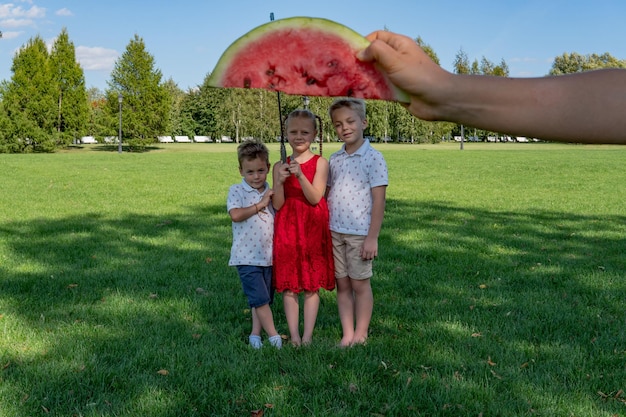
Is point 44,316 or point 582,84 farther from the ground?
point 582,84

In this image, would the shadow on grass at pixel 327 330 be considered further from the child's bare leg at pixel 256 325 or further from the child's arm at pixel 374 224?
the child's arm at pixel 374 224

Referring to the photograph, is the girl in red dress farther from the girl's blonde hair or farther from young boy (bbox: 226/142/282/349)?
young boy (bbox: 226/142/282/349)

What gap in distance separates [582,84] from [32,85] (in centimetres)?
5426

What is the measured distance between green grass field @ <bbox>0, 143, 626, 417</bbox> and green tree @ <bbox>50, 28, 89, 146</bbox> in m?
45.5

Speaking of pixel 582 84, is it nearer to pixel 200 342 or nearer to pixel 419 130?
pixel 200 342

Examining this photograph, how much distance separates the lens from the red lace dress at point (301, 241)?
14.7ft

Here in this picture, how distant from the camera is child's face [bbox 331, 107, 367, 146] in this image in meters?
4.39

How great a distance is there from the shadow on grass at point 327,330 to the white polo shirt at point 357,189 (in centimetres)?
88

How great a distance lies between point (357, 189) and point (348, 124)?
0.49 meters

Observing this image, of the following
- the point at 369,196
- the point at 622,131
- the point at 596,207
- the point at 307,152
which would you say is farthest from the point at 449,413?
the point at 596,207

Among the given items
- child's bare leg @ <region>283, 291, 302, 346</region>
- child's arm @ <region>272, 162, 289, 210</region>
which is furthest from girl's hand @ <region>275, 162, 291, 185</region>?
child's bare leg @ <region>283, 291, 302, 346</region>

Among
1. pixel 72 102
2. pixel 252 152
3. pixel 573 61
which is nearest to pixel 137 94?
pixel 72 102

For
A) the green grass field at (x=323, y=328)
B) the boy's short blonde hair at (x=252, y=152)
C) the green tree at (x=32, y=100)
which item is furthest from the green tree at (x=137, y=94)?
the boy's short blonde hair at (x=252, y=152)

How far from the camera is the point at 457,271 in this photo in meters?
6.68
